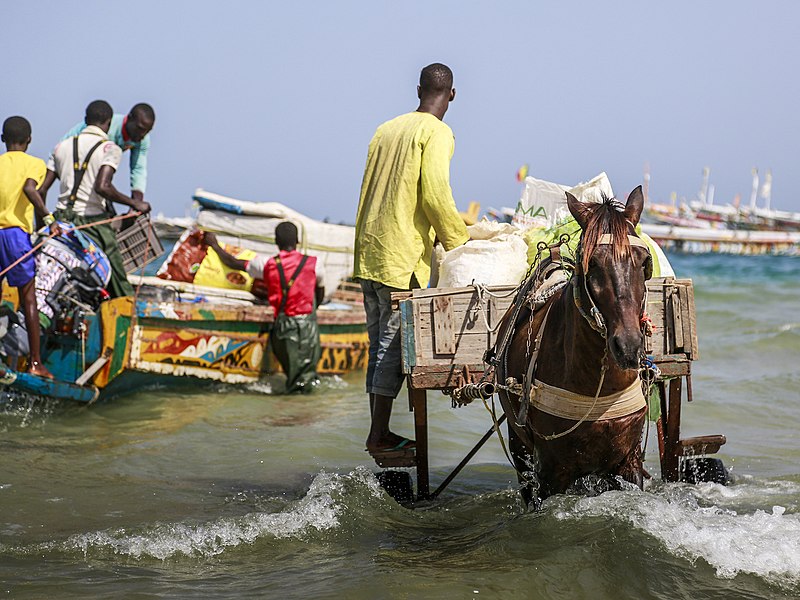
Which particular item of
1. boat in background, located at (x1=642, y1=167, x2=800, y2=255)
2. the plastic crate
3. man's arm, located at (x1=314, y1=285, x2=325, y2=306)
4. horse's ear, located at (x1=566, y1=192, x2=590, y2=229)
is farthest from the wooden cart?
boat in background, located at (x1=642, y1=167, x2=800, y2=255)

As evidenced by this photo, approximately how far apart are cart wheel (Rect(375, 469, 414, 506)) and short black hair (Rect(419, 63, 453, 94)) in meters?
2.23

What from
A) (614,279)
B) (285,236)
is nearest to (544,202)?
(614,279)

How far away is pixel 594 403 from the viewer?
3.89 m

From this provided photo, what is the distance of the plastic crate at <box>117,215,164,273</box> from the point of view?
30.0 ft

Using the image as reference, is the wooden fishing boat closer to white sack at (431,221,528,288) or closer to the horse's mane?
white sack at (431,221,528,288)

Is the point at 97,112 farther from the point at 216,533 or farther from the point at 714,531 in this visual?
the point at 714,531

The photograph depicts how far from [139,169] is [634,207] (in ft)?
21.5

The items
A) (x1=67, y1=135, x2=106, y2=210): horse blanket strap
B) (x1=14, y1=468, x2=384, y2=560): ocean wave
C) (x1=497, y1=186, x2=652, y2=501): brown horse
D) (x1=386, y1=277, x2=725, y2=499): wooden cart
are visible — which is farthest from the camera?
(x1=67, y1=135, x2=106, y2=210): horse blanket strap

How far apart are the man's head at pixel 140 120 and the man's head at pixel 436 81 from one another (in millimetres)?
4317

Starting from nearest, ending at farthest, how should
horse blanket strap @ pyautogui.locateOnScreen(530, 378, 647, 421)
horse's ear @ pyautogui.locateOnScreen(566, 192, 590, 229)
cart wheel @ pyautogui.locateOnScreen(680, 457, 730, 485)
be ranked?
horse's ear @ pyautogui.locateOnScreen(566, 192, 590, 229) < horse blanket strap @ pyautogui.locateOnScreen(530, 378, 647, 421) < cart wheel @ pyautogui.locateOnScreen(680, 457, 730, 485)

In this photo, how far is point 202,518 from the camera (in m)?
5.46

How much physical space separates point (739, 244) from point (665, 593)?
62.3m

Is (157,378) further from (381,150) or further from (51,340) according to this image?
A: (381,150)

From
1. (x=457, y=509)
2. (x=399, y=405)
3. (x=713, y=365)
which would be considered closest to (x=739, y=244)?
(x=713, y=365)
